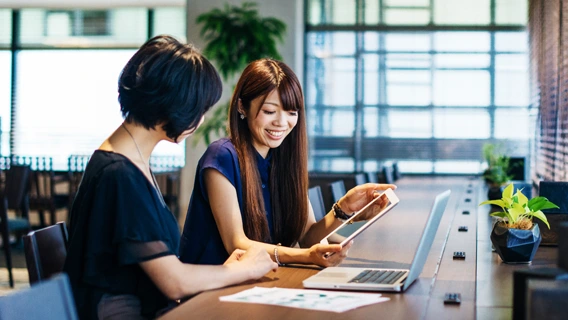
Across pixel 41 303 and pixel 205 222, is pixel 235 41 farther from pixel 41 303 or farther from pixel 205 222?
pixel 41 303

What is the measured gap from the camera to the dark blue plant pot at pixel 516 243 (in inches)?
87.4

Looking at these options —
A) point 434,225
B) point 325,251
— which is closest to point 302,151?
point 325,251

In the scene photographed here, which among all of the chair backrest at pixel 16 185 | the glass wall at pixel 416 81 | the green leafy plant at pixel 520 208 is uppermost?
the glass wall at pixel 416 81

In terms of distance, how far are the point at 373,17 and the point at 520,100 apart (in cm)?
198

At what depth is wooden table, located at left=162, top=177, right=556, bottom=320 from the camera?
158cm

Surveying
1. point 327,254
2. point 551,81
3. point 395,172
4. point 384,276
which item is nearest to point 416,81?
point 395,172

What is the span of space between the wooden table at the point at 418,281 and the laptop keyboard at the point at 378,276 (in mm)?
58

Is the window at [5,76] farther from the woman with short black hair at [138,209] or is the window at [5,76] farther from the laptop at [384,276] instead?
the laptop at [384,276]

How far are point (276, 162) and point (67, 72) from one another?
911 cm

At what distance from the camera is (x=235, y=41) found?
26.8ft

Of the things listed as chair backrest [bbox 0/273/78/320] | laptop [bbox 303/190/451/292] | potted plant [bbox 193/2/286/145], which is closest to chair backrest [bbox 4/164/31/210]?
potted plant [bbox 193/2/286/145]

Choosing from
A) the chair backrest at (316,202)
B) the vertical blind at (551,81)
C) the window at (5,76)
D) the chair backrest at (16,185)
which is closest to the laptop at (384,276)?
the chair backrest at (316,202)

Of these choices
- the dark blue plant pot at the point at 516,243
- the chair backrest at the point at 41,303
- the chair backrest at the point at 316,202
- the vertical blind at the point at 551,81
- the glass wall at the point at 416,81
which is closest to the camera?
the chair backrest at the point at 41,303

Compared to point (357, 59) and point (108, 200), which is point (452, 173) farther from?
point (108, 200)
